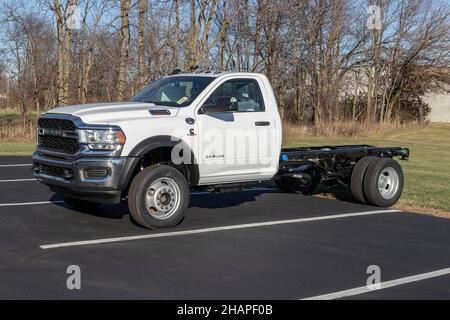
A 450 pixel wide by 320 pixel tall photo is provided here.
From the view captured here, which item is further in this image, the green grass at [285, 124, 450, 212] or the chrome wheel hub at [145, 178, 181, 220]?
the green grass at [285, 124, 450, 212]

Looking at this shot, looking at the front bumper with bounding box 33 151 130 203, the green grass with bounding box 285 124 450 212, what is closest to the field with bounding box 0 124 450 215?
the green grass with bounding box 285 124 450 212

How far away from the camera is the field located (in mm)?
11656

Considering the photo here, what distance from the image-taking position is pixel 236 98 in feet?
30.6

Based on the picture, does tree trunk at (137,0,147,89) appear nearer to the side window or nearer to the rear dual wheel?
the rear dual wheel

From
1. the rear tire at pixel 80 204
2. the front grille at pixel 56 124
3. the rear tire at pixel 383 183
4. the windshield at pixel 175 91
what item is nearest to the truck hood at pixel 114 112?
the front grille at pixel 56 124

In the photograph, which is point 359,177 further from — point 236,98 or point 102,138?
point 102,138

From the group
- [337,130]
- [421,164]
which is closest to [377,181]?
[421,164]

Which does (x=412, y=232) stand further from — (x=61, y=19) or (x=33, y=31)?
(x=33, y=31)

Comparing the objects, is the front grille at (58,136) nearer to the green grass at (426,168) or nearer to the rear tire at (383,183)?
the rear tire at (383,183)

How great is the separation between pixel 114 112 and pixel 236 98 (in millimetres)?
2175

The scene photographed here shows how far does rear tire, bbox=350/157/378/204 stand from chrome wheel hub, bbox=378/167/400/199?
37 cm

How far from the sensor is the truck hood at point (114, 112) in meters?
7.82
